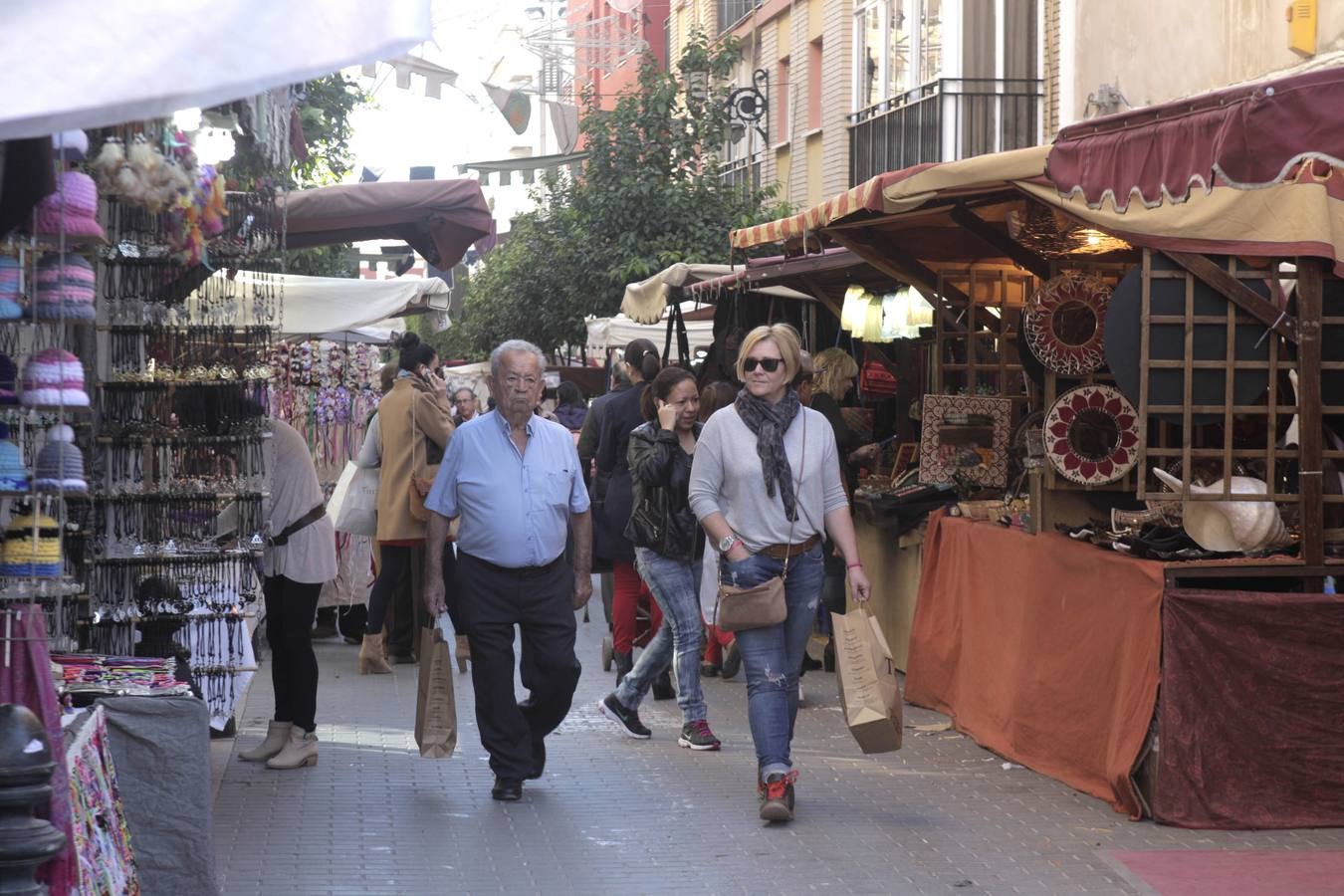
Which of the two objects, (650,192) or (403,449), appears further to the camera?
(650,192)

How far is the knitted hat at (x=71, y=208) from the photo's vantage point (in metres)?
4.49

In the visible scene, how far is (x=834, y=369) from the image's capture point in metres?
13.1

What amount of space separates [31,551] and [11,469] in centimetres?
23

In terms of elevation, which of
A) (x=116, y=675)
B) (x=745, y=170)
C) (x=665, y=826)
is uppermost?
(x=745, y=170)

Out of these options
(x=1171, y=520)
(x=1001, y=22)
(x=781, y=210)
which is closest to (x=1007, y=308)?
(x=1171, y=520)

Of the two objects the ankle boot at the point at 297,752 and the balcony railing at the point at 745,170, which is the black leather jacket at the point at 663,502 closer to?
the ankle boot at the point at 297,752

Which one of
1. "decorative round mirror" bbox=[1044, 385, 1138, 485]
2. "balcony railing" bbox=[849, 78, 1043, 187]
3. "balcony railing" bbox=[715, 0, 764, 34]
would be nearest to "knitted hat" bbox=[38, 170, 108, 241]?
"decorative round mirror" bbox=[1044, 385, 1138, 485]

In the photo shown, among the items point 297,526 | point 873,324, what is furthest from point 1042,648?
point 873,324

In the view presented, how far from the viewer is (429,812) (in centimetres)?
725

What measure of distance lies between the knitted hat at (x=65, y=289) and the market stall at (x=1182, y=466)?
3594 mm

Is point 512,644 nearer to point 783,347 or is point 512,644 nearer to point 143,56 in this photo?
point 783,347

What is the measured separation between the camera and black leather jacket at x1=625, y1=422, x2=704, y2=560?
28.6 feet

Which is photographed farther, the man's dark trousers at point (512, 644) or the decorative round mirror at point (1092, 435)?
the decorative round mirror at point (1092, 435)

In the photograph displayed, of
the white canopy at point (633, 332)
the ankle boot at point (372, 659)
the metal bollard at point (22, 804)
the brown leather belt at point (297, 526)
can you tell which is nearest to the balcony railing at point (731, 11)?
the white canopy at point (633, 332)
